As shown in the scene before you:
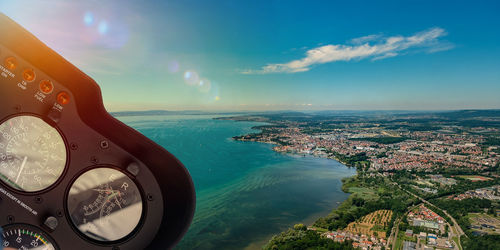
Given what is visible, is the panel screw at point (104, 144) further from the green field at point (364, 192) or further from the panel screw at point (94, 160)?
the green field at point (364, 192)

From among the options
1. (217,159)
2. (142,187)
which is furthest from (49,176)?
(217,159)

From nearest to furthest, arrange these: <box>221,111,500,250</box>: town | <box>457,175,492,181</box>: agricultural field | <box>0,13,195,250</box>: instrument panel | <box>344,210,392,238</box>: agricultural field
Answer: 1. <box>0,13,195,250</box>: instrument panel
2. <box>221,111,500,250</box>: town
3. <box>344,210,392,238</box>: agricultural field
4. <box>457,175,492,181</box>: agricultural field

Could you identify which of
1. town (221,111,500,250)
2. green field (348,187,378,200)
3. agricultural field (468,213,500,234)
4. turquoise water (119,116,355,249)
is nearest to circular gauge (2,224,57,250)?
turquoise water (119,116,355,249)

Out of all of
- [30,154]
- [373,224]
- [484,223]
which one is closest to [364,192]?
[373,224]

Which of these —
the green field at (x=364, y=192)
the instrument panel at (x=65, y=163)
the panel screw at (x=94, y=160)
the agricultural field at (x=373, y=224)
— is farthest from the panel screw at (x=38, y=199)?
the green field at (x=364, y=192)

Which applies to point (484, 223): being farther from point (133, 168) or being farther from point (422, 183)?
point (133, 168)

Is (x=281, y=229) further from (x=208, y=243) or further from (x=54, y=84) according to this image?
(x=54, y=84)

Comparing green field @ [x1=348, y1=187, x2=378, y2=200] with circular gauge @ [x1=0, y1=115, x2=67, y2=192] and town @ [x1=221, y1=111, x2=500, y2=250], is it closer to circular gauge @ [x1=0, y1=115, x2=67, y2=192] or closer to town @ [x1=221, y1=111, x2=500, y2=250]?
town @ [x1=221, y1=111, x2=500, y2=250]
